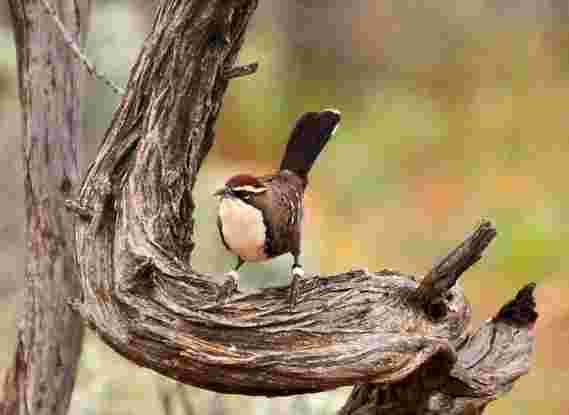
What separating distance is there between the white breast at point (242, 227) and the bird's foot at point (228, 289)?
0.13 feet

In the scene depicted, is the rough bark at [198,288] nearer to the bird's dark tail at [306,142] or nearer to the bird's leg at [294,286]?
the bird's leg at [294,286]

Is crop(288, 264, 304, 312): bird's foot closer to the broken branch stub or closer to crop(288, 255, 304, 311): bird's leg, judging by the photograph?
crop(288, 255, 304, 311): bird's leg

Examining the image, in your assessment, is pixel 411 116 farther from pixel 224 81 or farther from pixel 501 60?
pixel 224 81

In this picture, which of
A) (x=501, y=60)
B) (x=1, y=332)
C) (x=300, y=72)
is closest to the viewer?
(x=1, y=332)

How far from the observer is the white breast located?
151 cm

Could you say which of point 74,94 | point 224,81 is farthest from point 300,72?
point 224,81

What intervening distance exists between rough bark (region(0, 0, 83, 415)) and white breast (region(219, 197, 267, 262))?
1.93 ft

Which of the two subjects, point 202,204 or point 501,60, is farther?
point 501,60

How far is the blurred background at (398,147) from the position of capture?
10.3ft

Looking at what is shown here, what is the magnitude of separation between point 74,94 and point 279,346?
798 millimetres

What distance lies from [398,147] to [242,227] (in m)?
2.23

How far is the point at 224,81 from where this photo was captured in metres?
1.63

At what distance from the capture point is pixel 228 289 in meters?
1.54

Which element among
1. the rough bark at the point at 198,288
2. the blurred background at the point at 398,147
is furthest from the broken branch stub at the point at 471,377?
the blurred background at the point at 398,147
